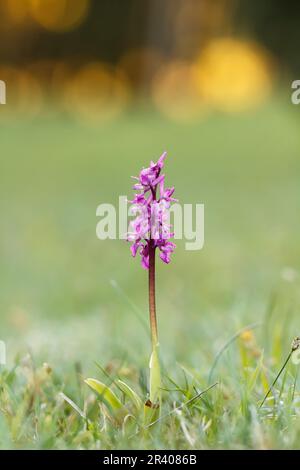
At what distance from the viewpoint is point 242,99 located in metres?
29.2

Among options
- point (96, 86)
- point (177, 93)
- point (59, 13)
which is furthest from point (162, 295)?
point (96, 86)

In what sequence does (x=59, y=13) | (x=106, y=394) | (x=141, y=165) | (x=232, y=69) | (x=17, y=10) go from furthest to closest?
(x=59, y=13) < (x=17, y=10) < (x=232, y=69) < (x=141, y=165) < (x=106, y=394)

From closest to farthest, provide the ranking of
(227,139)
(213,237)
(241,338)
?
(241,338) < (213,237) < (227,139)

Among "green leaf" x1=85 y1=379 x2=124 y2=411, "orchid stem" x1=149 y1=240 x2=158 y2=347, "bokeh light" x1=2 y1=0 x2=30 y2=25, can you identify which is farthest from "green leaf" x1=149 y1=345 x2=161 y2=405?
"bokeh light" x1=2 y1=0 x2=30 y2=25

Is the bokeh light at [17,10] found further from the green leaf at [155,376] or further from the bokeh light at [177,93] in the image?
the green leaf at [155,376]

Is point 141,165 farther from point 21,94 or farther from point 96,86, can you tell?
point 96,86

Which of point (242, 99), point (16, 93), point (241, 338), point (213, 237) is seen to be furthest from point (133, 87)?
point (241, 338)

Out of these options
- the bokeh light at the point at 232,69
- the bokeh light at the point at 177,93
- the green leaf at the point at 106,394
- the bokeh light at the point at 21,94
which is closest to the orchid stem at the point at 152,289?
the green leaf at the point at 106,394

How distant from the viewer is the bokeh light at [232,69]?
3322 centimetres

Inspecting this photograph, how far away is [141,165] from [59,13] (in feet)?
85.9

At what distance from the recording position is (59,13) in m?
38.5
